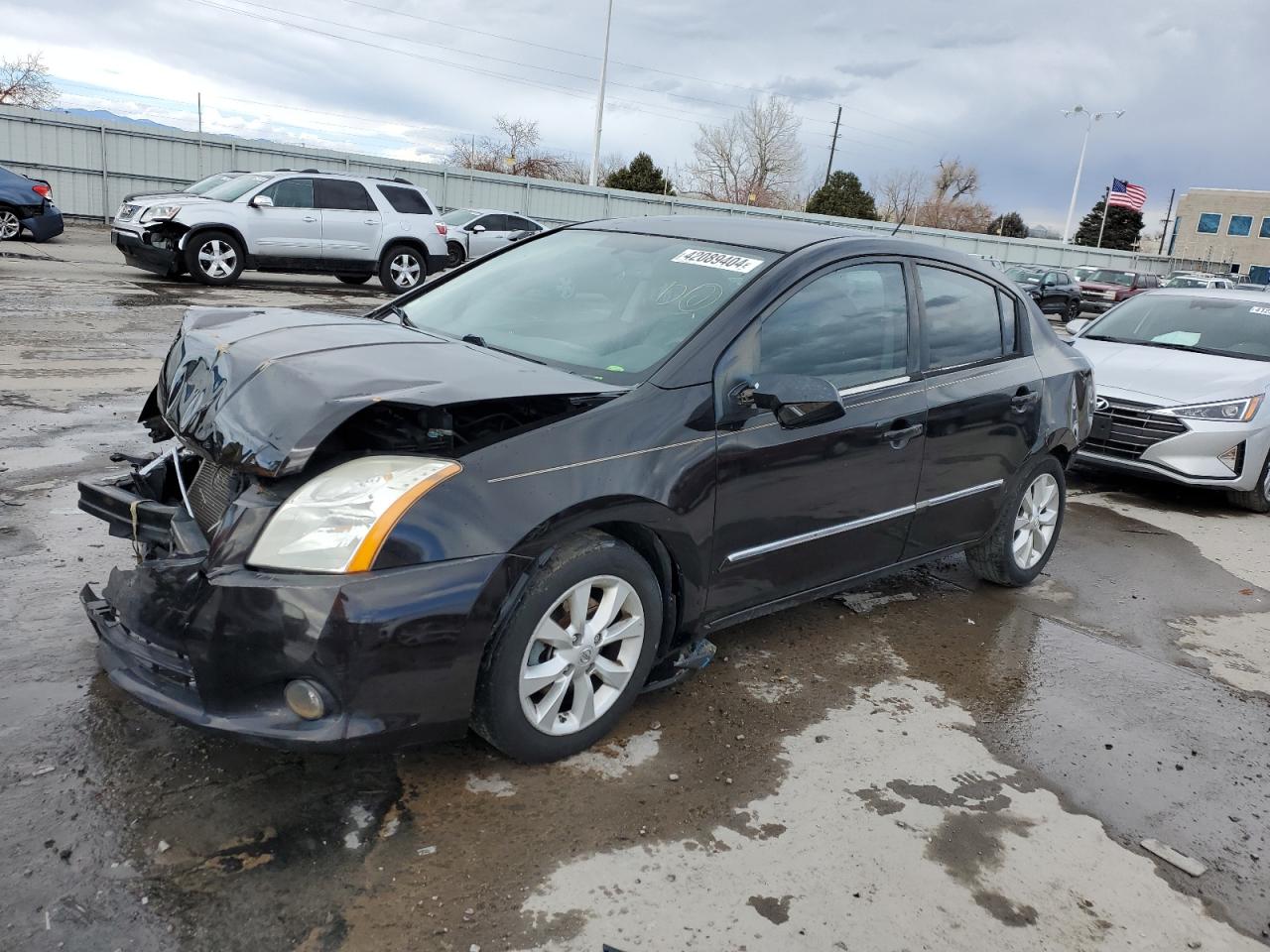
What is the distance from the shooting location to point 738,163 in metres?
65.6

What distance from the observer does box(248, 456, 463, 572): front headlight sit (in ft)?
8.50

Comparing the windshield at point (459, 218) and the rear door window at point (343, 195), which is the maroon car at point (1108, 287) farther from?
the rear door window at point (343, 195)

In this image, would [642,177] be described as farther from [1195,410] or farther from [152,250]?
[1195,410]

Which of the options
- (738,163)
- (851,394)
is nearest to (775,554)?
(851,394)

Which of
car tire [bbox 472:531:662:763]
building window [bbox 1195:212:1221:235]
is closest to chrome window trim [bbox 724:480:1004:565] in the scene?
car tire [bbox 472:531:662:763]

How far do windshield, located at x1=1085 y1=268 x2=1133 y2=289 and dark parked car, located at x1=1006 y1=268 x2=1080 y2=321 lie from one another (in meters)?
1.85

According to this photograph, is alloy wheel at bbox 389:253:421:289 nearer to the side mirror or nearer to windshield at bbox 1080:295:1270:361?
Result: windshield at bbox 1080:295:1270:361

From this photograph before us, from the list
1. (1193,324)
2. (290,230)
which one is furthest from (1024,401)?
(290,230)

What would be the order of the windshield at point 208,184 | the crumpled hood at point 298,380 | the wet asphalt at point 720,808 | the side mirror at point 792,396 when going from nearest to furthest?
the wet asphalt at point 720,808 < the crumpled hood at point 298,380 < the side mirror at point 792,396 < the windshield at point 208,184

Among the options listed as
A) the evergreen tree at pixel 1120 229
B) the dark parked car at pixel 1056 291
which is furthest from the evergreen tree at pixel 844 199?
the evergreen tree at pixel 1120 229

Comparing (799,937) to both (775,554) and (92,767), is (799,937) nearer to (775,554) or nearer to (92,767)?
(775,554)

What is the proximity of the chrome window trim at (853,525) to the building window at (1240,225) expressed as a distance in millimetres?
97037

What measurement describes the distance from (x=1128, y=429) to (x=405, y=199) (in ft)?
40.9

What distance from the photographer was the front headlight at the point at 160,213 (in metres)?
14.1
